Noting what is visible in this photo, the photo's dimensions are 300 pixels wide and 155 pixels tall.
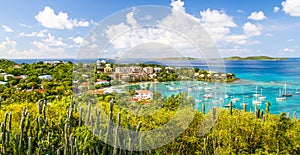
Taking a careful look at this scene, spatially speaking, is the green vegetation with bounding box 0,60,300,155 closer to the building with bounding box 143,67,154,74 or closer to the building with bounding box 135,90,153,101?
the building with bounding box 135,90,153,101

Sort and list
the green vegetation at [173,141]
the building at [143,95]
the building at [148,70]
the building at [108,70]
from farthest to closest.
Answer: the building at [143,95], the building at [148,70], the building at [108,70], the green vegetation at [173,141]

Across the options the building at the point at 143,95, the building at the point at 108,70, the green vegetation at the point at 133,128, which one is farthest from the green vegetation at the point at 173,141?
the building at the point at 108,70

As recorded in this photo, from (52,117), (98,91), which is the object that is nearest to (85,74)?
(98,91)

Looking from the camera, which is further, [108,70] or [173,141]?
[173,141]

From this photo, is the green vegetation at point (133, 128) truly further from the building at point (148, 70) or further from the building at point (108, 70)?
the building at point (148, 70)

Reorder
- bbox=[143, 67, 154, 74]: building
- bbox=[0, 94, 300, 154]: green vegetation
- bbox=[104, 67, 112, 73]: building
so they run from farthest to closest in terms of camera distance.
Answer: bbox=[143, 67, 154, 74]: building
bbox=[104, 67, 112, 73]: building
bbox=[0, 94, 300, 154]: green vegetation

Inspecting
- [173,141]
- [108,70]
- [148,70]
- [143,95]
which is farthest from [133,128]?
[148,70]

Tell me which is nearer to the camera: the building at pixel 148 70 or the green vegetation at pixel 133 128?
the green vegetation at pixel 133 128

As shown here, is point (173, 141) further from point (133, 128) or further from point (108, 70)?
point (108, 70)

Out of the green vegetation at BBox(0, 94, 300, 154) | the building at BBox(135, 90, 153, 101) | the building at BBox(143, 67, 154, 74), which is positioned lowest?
the green vegetation at BBox(0, 94, 300, 154)

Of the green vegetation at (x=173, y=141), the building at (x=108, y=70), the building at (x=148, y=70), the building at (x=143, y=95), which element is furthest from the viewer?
the building at (x=143, y=95)

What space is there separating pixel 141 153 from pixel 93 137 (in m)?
1.09

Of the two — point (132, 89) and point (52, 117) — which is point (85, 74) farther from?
point (52, 117)

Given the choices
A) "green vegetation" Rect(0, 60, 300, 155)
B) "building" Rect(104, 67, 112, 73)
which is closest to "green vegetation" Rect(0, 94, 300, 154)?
"green vegetation" Rect(0, 60, 300, 155)
